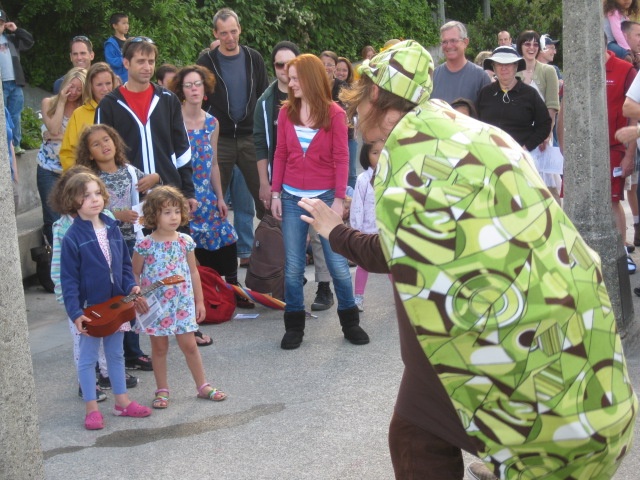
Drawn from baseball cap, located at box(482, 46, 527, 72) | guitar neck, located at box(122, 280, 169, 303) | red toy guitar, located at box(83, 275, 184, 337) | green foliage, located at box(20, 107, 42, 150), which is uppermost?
baseball cap, located at box(482, 46, 527, 72)

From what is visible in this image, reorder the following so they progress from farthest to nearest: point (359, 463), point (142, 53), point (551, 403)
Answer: point (142, 53), point (359, 463), point (551, 403)

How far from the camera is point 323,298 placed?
7914 mm

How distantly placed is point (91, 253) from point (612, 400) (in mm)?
3466

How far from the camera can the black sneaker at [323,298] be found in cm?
783

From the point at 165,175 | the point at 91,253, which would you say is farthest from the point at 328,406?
the point at 165,175

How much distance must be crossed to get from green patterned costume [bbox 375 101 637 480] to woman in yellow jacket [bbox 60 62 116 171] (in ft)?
15.4

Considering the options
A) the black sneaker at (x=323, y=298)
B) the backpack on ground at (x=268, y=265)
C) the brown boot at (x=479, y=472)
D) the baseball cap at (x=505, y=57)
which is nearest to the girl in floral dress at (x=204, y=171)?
the backpack on ground at (x=268, y=265)

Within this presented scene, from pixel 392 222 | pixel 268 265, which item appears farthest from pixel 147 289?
pixel 392 222

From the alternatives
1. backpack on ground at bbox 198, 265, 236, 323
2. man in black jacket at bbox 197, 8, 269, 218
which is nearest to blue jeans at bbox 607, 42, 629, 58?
man in black jacket at bbox 197, 8, 269, 218

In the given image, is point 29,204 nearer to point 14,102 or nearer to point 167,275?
point 14,102

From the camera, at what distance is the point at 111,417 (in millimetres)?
5711

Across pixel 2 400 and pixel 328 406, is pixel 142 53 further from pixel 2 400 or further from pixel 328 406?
pixel 2 400

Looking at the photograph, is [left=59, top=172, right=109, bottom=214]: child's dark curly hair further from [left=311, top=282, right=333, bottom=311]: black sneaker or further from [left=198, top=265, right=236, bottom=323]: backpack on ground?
[left=311, top=282, right=333, bottom=311]: black sneaker

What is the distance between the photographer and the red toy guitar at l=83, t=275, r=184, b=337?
5500 mm
